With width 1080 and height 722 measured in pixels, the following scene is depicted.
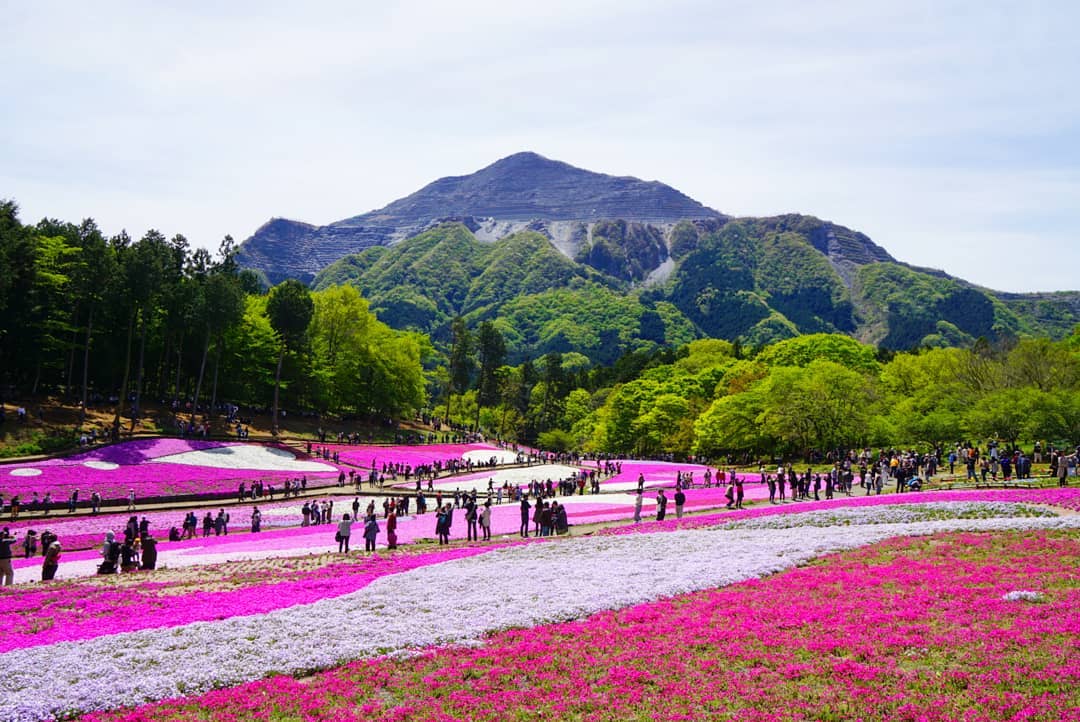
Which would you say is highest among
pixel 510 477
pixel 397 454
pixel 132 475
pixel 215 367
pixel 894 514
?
pixel 215 367

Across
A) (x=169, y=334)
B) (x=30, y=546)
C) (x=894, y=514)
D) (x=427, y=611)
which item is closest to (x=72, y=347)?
(x=169, y=334)

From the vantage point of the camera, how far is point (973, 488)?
131 feet

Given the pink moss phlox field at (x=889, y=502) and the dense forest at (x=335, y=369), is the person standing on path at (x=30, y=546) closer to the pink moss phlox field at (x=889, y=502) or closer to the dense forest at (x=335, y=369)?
the pink moss phlox field at (x=889, y=502)

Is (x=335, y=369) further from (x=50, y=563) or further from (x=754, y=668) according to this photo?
(x=754, y=668)

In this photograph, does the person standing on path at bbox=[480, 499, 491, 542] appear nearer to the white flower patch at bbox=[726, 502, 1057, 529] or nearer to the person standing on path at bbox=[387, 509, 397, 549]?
the person standing on path at bbox=[387, 509, 397, 549]

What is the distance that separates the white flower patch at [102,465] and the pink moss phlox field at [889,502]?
114ft

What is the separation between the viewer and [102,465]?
52031 mm

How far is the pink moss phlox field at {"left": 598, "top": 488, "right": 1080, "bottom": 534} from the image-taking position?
3275 centimetres

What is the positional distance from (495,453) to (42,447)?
4151 centimetres

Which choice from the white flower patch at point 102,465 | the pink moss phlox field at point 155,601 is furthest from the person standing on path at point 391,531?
the white flower patch at point 102,465

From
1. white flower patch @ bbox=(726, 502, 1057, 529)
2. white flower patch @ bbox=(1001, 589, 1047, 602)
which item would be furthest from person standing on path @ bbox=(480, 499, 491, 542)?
white flower patch @ bbox=(1001, 589, 1047, 602)

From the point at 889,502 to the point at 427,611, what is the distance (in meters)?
23.9

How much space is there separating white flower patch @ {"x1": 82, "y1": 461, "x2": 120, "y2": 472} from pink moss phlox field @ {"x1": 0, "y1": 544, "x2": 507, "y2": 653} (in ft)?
94.8

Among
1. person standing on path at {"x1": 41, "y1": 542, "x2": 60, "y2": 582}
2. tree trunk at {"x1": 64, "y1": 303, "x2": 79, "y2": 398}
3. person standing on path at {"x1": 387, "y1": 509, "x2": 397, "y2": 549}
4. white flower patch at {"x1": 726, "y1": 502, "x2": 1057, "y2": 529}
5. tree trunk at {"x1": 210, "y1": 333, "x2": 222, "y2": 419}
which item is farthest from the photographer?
tree trunk at {"x1": 210, "y1": 333, "x2": 222, "y2": 419}
